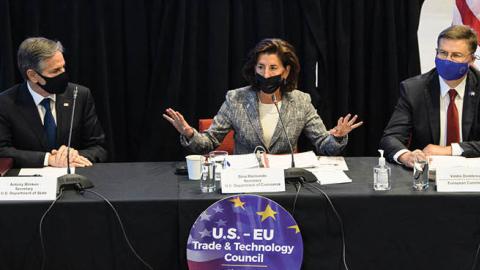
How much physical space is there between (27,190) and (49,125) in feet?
3.14

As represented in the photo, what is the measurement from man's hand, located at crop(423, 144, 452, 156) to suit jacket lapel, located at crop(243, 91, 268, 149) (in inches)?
32.5

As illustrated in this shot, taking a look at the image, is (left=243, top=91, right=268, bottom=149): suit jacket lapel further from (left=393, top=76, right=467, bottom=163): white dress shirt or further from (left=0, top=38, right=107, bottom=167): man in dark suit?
(left=393, top=76, right=467, bottom=163): white dress shirt

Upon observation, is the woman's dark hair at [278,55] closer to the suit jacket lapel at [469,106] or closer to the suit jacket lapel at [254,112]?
the suit jacket lapel at [254,112]

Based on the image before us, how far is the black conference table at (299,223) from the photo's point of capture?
2.57 m

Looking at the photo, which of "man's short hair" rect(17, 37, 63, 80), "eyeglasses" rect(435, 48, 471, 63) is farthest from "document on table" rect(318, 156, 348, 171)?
"man's short hair" rect(17, 37, 63, 80)

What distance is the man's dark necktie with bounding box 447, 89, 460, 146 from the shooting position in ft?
11.2

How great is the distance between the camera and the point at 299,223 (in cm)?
261

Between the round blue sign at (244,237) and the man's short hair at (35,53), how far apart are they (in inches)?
55.1

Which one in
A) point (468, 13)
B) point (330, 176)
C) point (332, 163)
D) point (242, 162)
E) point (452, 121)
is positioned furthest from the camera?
point (468, 13)

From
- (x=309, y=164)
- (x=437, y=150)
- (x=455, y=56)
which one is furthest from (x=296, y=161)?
(x=455, y=56)

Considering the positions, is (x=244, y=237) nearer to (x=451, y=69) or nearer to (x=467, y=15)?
(x=451, y=69)

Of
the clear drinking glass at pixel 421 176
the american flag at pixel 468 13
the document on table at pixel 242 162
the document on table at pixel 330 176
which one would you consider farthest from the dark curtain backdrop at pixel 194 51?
the clear drinking glass at pixel 421 176

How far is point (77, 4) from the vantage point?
4117 mm

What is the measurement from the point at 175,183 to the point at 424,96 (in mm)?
1464
